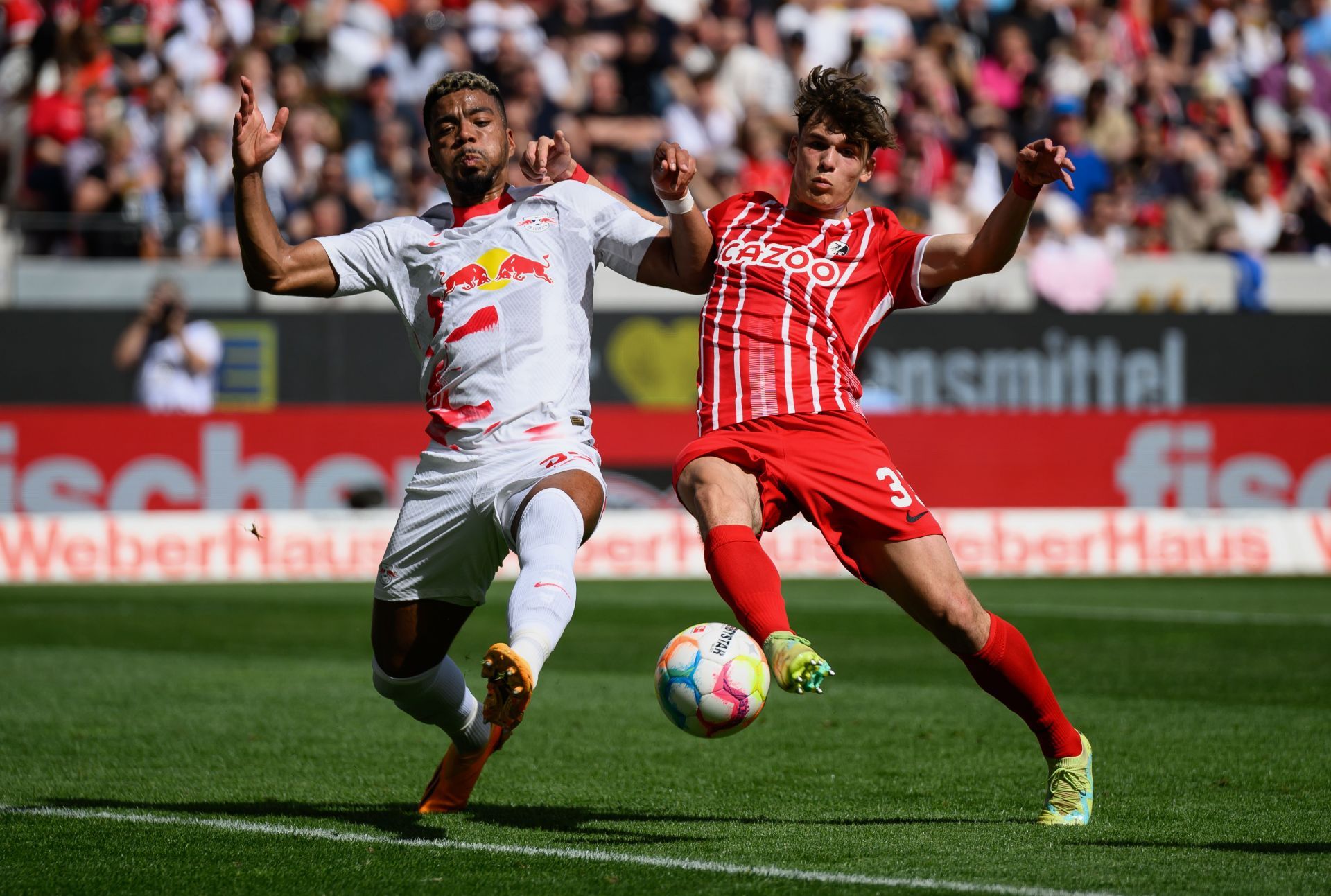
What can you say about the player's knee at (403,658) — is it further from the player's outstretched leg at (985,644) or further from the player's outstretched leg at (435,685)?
the player's outstretched leg at (985,644)

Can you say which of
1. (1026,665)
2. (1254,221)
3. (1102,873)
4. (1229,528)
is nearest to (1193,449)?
(1229,528)

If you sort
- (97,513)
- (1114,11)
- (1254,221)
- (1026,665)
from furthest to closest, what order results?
1. (1114,11)
2. (1254,221)
3. (97,513)
4. (1026,665)

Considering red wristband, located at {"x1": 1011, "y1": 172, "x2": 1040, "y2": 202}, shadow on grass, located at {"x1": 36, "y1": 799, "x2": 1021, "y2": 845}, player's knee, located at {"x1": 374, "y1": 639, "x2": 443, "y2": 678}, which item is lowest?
shadow on grass, located at {"x1": 36, "y1": 799, "x2": 1021, "y2": 845}

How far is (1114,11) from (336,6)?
947 cm

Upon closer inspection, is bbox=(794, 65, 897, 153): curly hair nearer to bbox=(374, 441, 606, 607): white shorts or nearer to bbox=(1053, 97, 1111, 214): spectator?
bbox=(374, 441, 606, 607): white shorts

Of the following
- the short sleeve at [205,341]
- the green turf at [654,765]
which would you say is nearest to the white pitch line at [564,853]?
the green turf at [654,765]

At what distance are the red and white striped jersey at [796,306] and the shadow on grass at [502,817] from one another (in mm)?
1345

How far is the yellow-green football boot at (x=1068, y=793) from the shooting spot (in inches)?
234

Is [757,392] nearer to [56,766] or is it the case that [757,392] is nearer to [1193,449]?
[56,766]

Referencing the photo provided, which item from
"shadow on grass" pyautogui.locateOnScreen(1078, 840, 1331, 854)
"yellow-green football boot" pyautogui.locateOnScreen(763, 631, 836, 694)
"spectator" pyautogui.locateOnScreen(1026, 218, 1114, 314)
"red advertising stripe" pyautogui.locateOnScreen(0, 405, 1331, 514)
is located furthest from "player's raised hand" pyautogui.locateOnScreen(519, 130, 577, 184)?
"spectator" pyautogui.locateOnScreen(1026, 218, 1114, 314)

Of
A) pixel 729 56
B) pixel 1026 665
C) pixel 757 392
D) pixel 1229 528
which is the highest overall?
pixel 729 56

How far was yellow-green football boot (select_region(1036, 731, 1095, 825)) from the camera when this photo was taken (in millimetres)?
5938

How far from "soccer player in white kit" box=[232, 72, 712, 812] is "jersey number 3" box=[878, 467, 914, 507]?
36.3 inches

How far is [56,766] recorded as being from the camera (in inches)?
287
